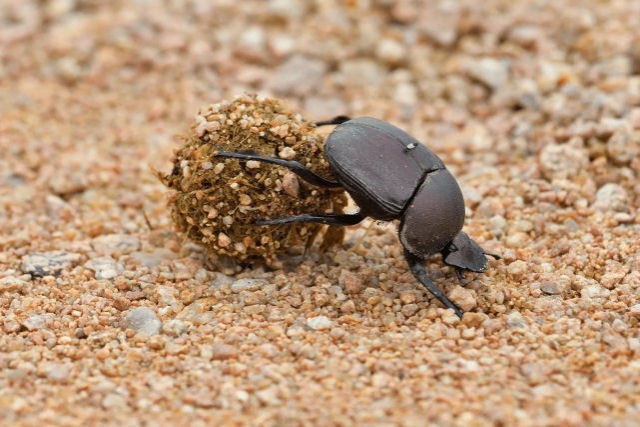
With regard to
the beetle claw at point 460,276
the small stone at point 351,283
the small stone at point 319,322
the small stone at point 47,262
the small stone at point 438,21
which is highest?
the small stone at point 438,21

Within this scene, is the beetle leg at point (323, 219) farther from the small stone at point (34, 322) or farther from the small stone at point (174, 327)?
the small stone at point (34, 322)

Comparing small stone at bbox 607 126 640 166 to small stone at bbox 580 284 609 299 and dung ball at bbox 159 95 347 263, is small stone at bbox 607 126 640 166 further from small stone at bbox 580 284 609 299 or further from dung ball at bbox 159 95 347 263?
dung ball at bbox 159 95 347 263

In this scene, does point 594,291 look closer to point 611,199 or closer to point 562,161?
point 611,199

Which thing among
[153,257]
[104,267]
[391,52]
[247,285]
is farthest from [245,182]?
[391,52]

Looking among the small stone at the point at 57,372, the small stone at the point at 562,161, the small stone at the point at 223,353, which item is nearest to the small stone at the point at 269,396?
the small stone at the point at 223,353

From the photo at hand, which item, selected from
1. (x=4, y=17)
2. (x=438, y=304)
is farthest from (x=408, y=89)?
(x=4, y=17)

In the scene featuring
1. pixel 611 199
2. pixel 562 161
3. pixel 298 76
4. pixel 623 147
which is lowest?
pixel 611 199
